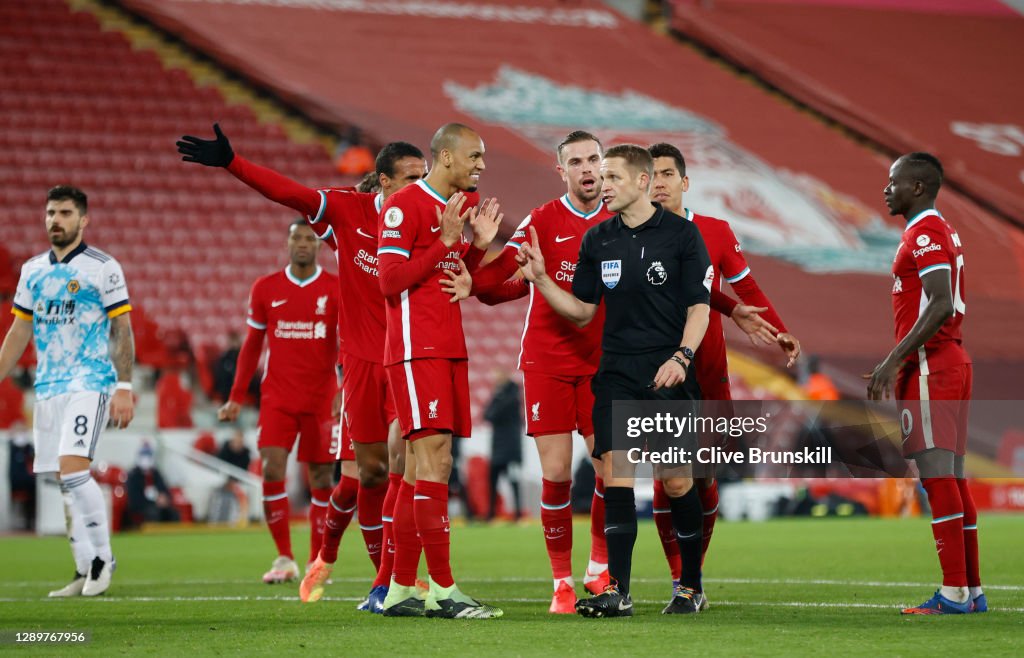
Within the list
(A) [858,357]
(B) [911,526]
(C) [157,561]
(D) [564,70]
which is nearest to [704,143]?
(D) [564,70]

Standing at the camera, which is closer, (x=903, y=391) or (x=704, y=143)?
(x=903, y=391)

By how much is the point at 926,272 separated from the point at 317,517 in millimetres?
4620

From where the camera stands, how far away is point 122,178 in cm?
2347

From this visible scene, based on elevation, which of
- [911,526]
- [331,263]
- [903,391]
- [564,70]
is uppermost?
[564,70]

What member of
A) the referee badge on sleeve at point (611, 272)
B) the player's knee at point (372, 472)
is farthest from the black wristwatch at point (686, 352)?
the player's knee at point (372, 472)

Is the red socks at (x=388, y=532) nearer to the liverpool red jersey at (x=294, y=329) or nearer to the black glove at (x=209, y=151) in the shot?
the black glove at (x=209, y=151)

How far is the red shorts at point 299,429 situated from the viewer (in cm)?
979

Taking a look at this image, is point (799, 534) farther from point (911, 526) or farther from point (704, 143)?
point (704, 143)

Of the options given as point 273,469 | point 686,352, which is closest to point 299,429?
point 273,469

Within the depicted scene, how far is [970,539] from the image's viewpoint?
670 cm

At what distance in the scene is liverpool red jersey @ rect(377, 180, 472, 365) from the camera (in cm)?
642

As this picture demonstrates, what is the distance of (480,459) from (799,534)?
5292 millimetres

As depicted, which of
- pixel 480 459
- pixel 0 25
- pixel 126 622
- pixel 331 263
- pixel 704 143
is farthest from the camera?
pixel 704 143

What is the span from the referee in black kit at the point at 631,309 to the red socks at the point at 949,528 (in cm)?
117
